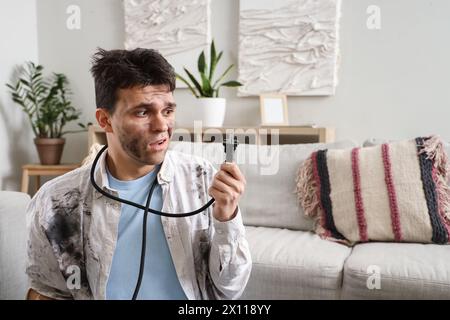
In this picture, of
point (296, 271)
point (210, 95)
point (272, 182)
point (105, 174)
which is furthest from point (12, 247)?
point (210, 95)

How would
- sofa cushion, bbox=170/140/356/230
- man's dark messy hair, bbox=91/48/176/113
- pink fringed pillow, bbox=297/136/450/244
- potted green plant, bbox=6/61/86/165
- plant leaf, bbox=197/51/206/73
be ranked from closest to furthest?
man's dark messy hair, bbox=91/48/176/113, pink fringed pillow, bbox=297/136/450/244, sofa cushion, bbox=170/140/356/230, plant leaf, bbox=197/51/206/73, potted green plant, bbox=6/61/86/165

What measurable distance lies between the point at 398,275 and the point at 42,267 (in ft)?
3.37

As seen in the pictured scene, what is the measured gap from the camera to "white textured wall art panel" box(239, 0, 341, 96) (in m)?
2.32

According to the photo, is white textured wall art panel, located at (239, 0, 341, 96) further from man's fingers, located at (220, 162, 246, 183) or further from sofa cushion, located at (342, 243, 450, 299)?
man's fingers, located at (220, 162, 246, 183)

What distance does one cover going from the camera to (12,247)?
771 millimetres

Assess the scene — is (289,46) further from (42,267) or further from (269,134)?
(42,267)

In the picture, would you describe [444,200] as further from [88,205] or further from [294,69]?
[88,205]

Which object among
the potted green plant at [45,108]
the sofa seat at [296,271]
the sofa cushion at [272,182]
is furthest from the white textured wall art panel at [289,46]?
the potted green plant at [45,108]

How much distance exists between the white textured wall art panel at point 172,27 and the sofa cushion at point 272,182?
99 cm

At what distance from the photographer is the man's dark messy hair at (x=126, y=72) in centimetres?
68

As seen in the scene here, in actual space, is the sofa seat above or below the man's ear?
below

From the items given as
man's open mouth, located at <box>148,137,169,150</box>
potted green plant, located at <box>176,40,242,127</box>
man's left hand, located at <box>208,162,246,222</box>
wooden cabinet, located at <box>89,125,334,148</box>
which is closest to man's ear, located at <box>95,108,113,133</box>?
man's open mouth, located at <box>148,137,169,150</box>

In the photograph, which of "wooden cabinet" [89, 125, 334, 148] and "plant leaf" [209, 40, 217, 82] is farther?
"plant leaf" [209, 40, 217, 82]

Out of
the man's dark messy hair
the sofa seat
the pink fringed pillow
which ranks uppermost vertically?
the man's dark messy hair
